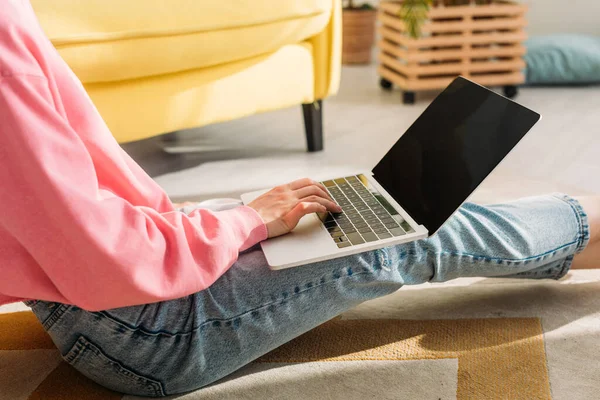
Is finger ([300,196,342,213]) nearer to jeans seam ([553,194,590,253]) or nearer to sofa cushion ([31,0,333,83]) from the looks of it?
jeans seam ([553,194,590,253])

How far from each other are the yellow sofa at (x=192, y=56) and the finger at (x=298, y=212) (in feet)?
2.40

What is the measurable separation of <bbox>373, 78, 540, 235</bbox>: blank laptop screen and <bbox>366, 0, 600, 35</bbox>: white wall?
7.58 feet

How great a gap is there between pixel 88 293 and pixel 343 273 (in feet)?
1.03

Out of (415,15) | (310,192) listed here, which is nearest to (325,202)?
(310,192)

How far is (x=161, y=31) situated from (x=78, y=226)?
904 mm

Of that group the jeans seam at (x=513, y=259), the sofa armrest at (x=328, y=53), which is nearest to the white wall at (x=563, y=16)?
the sofa armrest at (x=328, y=53)

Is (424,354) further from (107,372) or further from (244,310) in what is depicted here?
(107,372)

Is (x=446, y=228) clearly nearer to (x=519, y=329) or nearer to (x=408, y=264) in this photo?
(x=408, y=264)

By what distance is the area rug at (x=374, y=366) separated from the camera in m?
0.90

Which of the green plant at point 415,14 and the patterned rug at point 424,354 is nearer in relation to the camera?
the patterned rug at point 424,354

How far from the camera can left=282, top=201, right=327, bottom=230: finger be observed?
0.87 metres

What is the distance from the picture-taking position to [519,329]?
1015 millimetres

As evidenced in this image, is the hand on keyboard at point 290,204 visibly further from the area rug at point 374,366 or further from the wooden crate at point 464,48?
the wooden crate at point 464,48

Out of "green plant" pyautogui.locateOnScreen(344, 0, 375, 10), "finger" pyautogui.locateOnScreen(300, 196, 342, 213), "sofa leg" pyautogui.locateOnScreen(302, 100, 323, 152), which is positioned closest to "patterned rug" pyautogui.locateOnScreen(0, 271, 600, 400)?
"finger" pyautogui.locateOnScreen(300, 196, 342, 213)
